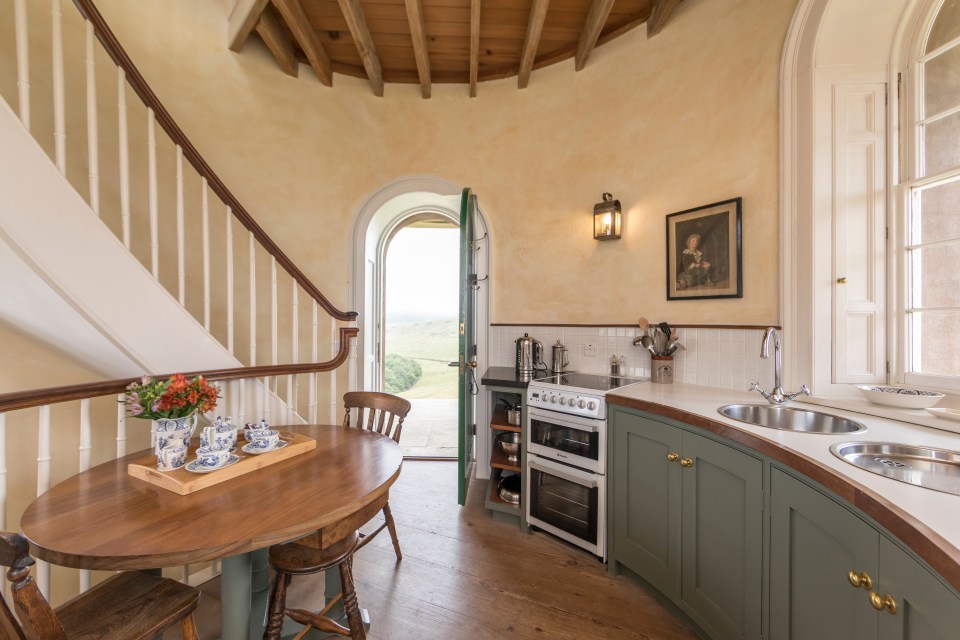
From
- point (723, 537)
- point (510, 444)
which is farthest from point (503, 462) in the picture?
point (723, 537)

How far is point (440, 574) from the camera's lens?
1865 millimetres

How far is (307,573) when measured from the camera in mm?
1174

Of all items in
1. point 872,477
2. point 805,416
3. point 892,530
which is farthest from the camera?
point 805,416

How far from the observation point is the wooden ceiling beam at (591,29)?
2.18 meters

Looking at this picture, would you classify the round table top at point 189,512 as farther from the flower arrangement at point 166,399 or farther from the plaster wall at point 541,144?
the plaster wall at point 541,144

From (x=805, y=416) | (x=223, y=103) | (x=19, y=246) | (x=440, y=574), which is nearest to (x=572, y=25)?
(x=223, y=103)

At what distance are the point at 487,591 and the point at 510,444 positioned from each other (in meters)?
0.86

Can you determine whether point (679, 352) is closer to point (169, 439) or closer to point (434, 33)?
point (169, 439)

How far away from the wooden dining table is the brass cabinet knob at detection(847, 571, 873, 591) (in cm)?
127

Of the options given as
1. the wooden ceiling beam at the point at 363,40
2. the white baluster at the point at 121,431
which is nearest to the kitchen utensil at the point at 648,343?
the white baluster at the point at 121,431

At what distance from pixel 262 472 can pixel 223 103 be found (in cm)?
269

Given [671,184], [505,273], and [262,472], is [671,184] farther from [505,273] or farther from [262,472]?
[262,472]

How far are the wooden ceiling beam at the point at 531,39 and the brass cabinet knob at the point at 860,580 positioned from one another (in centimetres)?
282

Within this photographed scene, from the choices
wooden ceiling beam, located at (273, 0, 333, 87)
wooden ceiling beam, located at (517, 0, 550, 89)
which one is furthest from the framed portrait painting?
wooden ceiling beam, located at (273, 0, 333, 87)
